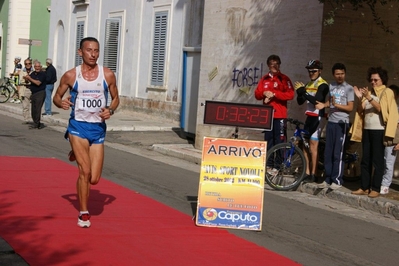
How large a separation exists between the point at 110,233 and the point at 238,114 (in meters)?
2.41

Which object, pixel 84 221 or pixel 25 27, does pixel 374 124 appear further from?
pixel 25 27

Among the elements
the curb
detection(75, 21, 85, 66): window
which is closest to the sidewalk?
the curb

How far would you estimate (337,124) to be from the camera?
40.3 feet

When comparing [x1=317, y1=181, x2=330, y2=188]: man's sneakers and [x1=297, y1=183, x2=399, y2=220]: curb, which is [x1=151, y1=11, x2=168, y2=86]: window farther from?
[x1=317, y1=181, x2=330, y2=188]: man's sneakers

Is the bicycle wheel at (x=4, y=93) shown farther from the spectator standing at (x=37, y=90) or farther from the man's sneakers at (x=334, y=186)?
the man's sneakers at (x=334, y=186)

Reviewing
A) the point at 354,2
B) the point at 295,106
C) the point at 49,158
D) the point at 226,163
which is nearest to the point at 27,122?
the point at 49,158

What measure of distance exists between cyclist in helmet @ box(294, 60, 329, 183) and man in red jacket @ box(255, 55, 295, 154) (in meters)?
0.24

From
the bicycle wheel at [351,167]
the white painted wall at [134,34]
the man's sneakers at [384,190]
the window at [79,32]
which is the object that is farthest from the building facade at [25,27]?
the man's sneakers at [384,190]

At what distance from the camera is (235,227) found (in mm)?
9117

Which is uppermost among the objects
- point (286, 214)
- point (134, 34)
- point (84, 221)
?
point (134, 34)

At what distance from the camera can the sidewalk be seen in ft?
37.1

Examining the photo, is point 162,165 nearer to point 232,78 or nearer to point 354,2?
point 232,78

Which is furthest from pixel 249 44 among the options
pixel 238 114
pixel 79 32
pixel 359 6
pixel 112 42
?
pixel 79 32

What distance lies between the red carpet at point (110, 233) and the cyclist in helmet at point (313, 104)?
337 cm
